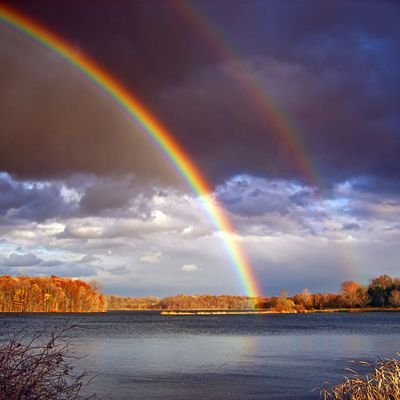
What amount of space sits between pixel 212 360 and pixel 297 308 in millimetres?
144021

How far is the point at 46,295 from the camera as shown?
563 ft

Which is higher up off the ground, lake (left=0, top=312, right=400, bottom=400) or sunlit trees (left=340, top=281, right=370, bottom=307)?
sunlit trees (left=340, top=281, right=370, bottom=307)

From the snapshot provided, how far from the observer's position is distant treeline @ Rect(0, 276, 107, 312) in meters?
164

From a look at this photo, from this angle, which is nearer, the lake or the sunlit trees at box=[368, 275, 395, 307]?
the lake

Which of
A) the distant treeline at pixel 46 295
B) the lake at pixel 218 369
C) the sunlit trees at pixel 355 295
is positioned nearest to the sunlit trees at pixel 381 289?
the sunlit trees at pixel 355 295

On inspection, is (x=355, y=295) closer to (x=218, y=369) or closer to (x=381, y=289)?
(x=381, y=289)

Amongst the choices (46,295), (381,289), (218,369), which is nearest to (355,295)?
(381,289)

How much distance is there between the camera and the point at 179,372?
29844mm

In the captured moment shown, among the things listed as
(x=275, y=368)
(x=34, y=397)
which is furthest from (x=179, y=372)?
(x=34, y=397)

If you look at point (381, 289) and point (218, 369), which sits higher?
point (381, 289)

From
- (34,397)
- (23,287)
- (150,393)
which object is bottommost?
(150,393)

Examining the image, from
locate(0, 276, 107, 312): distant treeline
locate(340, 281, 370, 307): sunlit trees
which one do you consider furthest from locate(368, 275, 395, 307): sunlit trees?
locate(0, 276, 107, 312): distant treeline

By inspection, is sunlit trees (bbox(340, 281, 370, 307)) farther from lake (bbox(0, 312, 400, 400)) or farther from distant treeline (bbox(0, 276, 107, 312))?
lake (bbox(0, 312, 400, 400))

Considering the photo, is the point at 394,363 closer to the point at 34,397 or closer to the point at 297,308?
the point at 34,397
